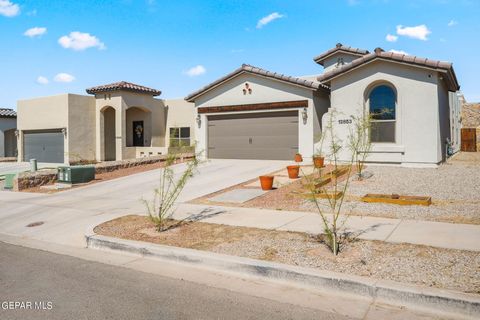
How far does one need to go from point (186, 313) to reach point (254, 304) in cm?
82

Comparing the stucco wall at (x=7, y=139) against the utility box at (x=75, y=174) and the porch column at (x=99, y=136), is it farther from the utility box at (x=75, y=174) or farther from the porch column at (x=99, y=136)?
the utility box at (x=75, y=174)

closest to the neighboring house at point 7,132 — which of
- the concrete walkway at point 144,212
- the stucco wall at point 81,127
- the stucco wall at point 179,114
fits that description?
the stucco wall at point 81,127

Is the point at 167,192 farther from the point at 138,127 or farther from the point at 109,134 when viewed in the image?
the point at 109,134

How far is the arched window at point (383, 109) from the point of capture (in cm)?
1625

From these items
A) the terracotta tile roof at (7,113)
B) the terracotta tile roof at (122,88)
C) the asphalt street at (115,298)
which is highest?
the terracotta tile roof at (122,88)

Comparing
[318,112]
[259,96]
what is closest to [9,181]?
[259,96]

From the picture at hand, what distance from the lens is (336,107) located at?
57.2ft

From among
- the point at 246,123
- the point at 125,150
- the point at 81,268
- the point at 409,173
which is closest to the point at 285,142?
the point at 246,123

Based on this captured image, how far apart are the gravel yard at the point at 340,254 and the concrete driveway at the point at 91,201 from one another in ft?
5.03

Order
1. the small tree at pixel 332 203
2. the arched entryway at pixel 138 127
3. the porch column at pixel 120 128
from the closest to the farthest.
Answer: the small tree at pixel 332 203 < the porch column at pixel 120 128 < the arched entryway at pixel 138 127

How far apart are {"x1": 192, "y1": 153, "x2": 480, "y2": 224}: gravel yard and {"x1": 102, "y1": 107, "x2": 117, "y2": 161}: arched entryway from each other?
1773cm

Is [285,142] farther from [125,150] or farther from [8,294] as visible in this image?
[8,294]

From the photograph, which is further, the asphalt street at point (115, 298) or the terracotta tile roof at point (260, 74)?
the terracotta tile roof at point (260, 74)

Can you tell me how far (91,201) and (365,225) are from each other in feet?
27.9
